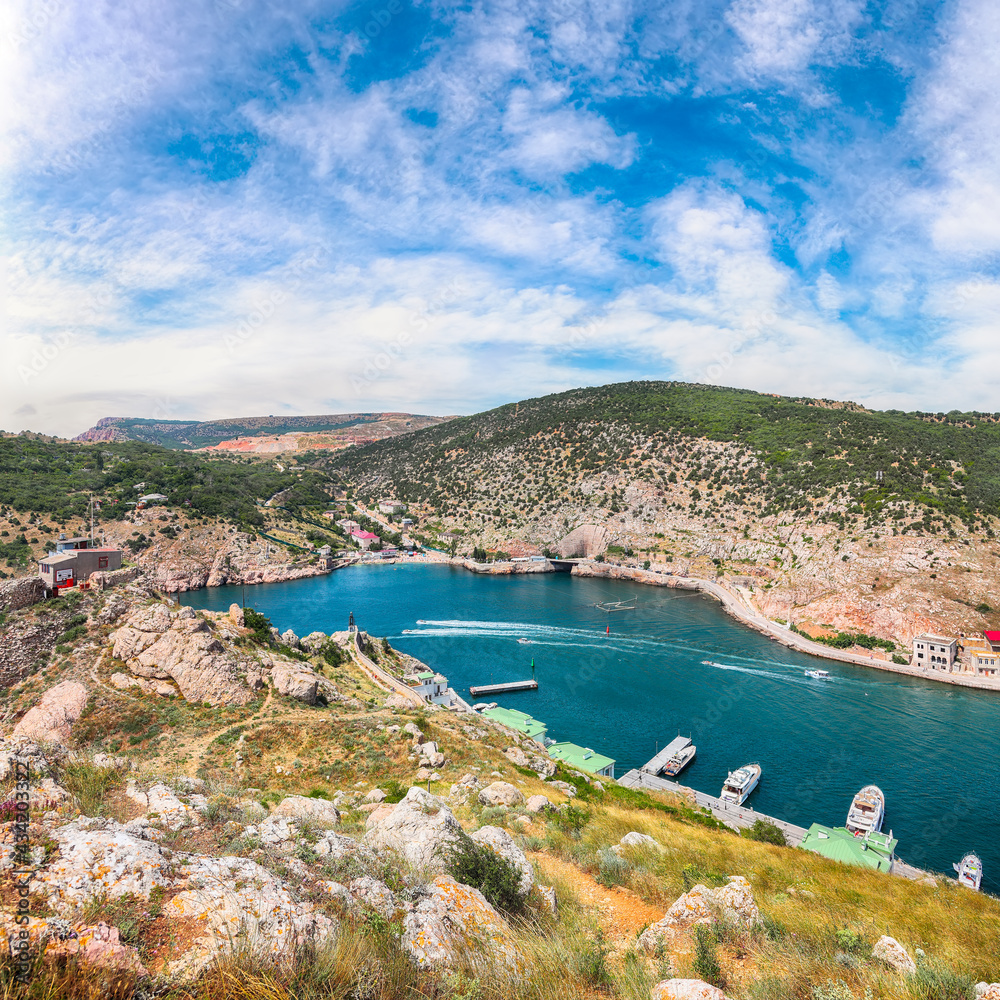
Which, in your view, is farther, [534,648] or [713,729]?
[534,648]

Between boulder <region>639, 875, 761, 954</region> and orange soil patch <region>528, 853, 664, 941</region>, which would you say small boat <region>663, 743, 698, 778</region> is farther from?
boulder <region>639, 875, 761, 954</region>

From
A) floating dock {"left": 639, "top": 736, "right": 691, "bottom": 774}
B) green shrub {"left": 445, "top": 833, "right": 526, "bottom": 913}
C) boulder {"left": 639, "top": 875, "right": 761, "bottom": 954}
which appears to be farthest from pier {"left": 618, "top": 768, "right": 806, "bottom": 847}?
green shrub {"left": 445, "top": 833, "right": 526, "bottom": 913}

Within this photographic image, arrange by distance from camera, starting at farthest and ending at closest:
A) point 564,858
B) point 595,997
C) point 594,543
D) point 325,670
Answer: point 594,543
point 325,670
point 564,858
point 595,997

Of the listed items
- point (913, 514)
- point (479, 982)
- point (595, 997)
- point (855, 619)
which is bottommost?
point (855, 619)

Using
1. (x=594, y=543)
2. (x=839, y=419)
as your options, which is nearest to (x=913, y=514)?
(x=839, y=419)

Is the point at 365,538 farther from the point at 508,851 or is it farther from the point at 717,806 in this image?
the point at 508,851

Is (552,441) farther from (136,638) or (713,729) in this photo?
(136,638)
